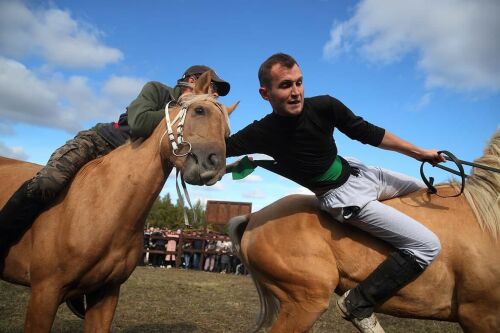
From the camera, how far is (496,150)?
3.50 meters

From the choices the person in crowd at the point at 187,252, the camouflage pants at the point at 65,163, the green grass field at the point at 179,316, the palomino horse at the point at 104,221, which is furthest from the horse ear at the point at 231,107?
the person in crowd at the point at 187,252

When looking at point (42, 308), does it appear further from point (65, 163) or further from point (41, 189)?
point (65, 163)

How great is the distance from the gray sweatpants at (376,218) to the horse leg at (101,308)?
82.8 inches

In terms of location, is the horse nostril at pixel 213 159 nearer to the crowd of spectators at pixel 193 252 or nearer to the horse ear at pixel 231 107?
the horse ear at pixel 231 107

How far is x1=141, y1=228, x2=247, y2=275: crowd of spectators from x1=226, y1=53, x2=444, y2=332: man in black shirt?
60.2 ft

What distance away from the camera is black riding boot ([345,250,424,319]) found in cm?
304

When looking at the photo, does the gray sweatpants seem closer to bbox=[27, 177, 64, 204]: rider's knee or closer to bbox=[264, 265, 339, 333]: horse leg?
bbox=[264, 265, 339, 333]: horse leg

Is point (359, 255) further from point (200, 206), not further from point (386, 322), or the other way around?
point (200, 206)

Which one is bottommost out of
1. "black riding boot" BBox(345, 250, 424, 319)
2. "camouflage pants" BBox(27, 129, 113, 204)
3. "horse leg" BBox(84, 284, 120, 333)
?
"horse leg" BBox(84, 284, 120, 333)

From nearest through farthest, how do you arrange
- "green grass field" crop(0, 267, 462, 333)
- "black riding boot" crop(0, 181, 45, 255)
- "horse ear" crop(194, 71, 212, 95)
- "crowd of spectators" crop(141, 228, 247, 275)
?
1. "black riding boot" crop(0, 181, 45, 255)
2. "horse ear" crop(194, 71, 212, 95)
3. "green grass field" crop(0, 267, 462, 333)
4. "crowd of spectators" crop(141, 228, 247, 275)

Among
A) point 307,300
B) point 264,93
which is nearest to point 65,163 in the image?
point 264,93

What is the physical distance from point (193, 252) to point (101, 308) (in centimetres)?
1858

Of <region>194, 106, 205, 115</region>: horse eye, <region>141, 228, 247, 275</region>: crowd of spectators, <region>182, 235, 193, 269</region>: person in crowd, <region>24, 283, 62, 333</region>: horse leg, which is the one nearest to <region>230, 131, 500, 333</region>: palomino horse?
<region>194, 106, 205, 115</region>: horse eye

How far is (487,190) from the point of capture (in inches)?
135
